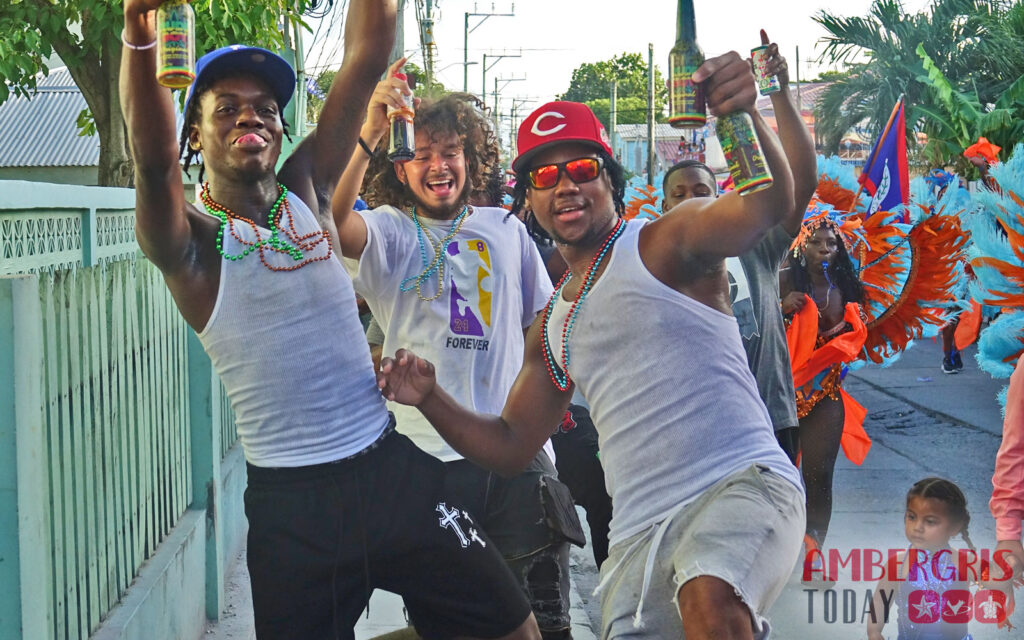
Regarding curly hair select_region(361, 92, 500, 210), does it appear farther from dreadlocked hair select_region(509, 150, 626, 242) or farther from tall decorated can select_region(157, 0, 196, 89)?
tall decorated can select_region(157, 0, 196, 89)

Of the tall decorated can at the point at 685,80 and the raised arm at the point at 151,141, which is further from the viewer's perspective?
the tall decorated can at the point at 685,80

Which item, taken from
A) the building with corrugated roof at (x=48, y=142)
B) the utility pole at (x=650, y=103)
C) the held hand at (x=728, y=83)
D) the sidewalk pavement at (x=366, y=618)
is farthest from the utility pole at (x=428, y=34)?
the utility pole at (x=650, y=103)

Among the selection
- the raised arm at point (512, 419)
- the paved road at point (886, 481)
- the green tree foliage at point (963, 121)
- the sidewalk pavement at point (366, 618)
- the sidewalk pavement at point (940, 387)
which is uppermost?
the green tree foliage at point (963, 121)

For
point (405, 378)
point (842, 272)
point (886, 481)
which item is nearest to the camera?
point (405, 378)

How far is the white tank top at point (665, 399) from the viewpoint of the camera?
2.92 m

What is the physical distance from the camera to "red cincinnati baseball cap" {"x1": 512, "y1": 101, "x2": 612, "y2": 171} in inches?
139

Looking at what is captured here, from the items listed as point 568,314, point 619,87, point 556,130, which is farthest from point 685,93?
point 619,87

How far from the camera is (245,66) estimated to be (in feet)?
10.8

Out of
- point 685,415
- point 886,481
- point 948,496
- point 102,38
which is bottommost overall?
point 886,481

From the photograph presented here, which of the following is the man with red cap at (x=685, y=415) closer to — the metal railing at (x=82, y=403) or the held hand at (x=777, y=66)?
the held hand at (x=777, y=66)

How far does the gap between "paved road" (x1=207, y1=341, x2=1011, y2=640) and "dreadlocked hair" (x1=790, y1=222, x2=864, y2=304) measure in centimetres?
141

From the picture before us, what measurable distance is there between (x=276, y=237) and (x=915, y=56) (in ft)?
91.2

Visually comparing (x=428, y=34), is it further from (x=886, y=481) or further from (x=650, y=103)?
(x=650, y=103)

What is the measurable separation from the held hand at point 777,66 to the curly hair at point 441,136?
68.9 inches
